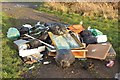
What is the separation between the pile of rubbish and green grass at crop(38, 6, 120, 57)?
95cm

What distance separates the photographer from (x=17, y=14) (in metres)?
11.9

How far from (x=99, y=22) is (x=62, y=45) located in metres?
3.76

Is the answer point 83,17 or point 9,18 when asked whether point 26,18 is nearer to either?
point 9,18

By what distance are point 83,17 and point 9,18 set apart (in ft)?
10.2

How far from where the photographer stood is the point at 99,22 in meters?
11.0

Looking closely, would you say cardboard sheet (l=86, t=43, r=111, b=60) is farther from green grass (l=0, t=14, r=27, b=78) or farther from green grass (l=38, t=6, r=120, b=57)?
green grass (l=0, t=14, r=27, b=78)

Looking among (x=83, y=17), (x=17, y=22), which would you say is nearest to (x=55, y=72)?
(x=17, y=22)

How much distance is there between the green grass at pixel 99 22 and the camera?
9.38 meters

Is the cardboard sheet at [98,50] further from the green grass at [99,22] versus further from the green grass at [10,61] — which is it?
the green grass at [10,61]

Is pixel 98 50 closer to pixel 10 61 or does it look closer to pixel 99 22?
pixel 10 61

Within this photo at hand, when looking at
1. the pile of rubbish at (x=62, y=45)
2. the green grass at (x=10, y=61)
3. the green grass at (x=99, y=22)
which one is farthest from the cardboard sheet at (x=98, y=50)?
the green grass at (x=10, y=61)

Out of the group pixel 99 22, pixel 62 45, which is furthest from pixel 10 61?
pixel 99 22

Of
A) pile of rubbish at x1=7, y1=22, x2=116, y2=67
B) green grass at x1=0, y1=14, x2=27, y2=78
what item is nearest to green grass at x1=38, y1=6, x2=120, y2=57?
pile of rubbish at x1=7, y1=22, x2=116, y2=67

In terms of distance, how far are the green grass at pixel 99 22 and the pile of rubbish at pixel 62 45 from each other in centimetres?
95
